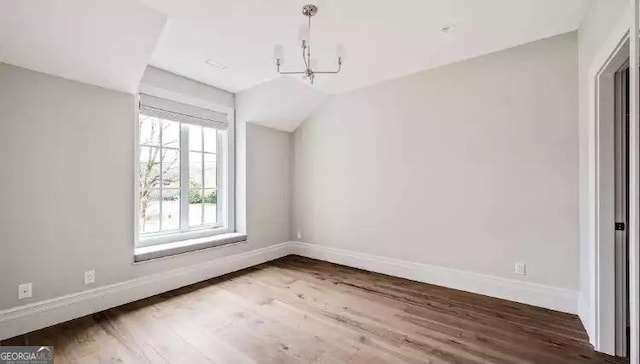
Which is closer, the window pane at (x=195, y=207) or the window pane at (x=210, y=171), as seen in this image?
the window pane at (x=195, y=207)

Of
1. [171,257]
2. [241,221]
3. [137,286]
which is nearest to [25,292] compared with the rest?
[137,286]

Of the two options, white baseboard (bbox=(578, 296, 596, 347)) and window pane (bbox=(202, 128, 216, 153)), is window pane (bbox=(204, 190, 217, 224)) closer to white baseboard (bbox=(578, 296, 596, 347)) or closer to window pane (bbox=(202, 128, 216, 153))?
window pane (bbox=(202, 128, 216, 153))

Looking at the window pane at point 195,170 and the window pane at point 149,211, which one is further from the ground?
the window pane at point 195,170

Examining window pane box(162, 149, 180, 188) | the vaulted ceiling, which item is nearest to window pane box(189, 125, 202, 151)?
window pane box(162, 149, 180, 188)

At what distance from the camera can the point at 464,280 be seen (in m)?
3.22

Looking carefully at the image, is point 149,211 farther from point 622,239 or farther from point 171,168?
point 622,239

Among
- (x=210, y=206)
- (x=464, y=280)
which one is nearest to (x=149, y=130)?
(x=210, y=206)

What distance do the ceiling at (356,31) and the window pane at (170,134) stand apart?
2.19 feet

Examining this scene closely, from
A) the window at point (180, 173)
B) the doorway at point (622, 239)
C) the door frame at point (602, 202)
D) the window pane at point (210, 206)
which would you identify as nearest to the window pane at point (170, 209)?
the window at point (180, 173)

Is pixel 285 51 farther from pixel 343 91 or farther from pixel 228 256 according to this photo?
pixel 228 256

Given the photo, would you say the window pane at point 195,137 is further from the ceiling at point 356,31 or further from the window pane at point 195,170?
the ceiling at point 356,31

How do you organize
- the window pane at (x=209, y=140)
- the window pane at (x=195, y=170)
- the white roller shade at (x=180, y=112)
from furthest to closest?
the window pane at (x=209, y=140) → the window pane at (x=195, y=170) → the white roller shade at (x=180, y=112)

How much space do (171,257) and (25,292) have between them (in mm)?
1199

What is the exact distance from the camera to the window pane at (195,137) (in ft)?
12.8
